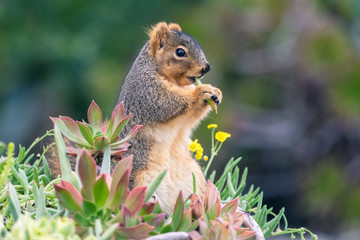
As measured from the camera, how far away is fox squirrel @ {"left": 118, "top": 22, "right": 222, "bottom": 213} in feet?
6.49

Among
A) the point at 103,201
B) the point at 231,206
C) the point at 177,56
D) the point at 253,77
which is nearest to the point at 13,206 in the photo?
the point at 103,201

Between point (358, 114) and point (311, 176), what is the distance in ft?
2.14

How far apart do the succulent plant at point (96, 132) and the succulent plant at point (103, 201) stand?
234mm

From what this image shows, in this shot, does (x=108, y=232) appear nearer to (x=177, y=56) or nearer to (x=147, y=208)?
(x=147, y=208)

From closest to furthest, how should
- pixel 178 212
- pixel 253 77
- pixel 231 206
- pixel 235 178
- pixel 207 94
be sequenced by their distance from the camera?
pixel 178 212 < pixel 231 206 < pixel 235 178 < pixel 207 94 < pixel 253 77

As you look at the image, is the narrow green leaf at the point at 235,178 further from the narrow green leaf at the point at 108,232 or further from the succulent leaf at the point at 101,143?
Answer: the narrow green leaf at the point at 108,232

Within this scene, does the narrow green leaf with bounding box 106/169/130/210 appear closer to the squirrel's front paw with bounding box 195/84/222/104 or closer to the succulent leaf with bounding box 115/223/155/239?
the succulent leaf with bounding box 115/223/155/239

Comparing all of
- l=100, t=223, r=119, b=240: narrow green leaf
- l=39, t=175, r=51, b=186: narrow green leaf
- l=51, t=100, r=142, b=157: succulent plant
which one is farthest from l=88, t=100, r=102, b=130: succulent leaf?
l=100, t=223, r=119, b=240: narrow green leaf

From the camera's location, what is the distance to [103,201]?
1189 millimetres

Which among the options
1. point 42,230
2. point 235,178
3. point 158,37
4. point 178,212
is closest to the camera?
point 42,230

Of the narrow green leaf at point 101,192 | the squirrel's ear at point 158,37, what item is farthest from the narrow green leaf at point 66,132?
the squirrel's ear at point 158,37

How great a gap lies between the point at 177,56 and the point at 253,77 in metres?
4.79

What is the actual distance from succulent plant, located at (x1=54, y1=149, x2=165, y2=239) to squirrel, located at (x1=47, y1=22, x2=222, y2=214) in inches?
27.8

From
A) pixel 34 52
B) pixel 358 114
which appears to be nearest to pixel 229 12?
pixel 358 114
